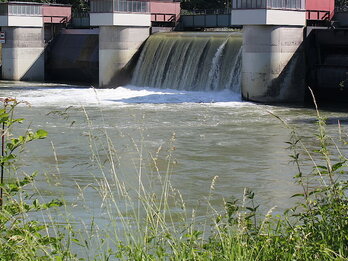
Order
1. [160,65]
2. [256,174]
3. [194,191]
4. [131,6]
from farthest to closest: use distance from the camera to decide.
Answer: [131,6], [160,65], [256,174], [194,191]

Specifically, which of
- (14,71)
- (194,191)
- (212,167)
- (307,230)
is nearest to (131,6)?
(14,71)

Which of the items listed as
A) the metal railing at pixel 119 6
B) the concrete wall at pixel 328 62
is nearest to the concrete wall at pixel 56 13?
the metal railing at pixel 119 6

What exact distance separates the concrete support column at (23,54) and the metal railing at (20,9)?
702 millimetres

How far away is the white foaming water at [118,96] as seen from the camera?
2612cm

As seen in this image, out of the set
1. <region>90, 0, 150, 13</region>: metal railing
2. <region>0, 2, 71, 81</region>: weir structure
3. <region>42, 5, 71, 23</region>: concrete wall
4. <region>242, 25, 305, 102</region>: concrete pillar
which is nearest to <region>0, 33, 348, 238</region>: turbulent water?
<region>242, 25, 305, 102</region>: concrete pillar

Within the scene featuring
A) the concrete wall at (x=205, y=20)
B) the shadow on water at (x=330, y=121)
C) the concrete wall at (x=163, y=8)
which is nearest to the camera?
the shadow on water at (x=330, y=121)

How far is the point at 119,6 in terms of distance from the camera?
32688mm

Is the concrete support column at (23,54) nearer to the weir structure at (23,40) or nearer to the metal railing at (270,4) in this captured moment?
the weir structure at (23,40)

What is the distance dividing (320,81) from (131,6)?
418 inches

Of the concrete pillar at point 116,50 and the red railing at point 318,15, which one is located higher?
the red railing at point 318,15

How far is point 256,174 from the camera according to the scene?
1352 cm

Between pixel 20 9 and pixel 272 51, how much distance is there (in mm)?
15969

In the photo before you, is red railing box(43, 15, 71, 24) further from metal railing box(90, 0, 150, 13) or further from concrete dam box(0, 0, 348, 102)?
metal railing box(90, 0, 150, 13)

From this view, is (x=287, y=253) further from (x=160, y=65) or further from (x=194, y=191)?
(x=160, y=65)
